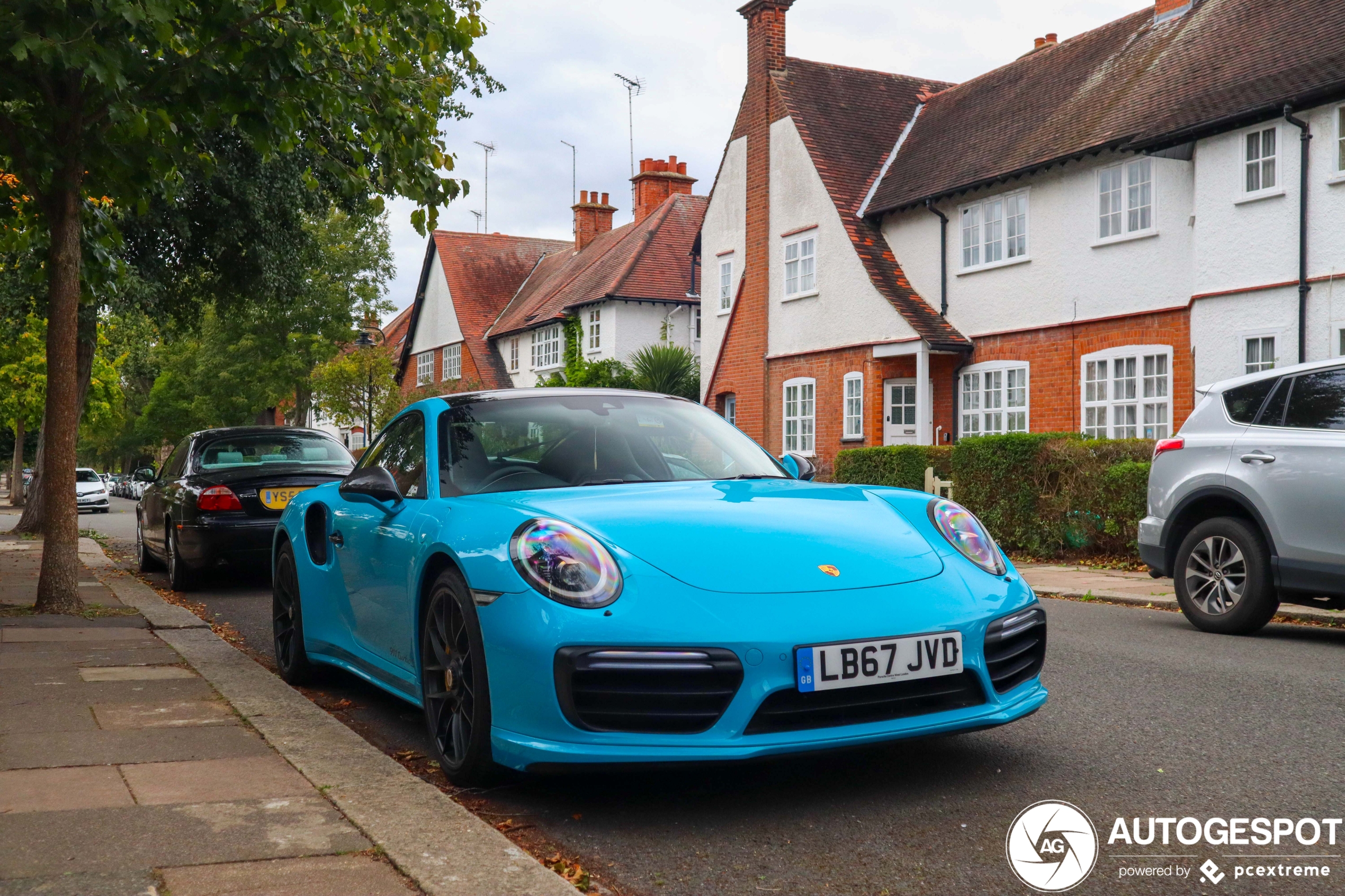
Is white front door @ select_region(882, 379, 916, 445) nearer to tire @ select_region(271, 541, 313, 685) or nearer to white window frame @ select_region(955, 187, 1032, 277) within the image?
white window frame @ select_region(955, 187, 1032, 277)

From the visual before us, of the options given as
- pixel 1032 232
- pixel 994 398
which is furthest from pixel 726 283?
pixel 1032 232

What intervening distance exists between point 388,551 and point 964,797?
2.40 metres

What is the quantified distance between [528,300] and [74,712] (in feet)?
145

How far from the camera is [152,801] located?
403cm

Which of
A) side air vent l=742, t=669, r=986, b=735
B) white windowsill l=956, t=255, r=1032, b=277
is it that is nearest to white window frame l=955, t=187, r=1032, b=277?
white windowsill l=956, t=255, r=1032, b=277

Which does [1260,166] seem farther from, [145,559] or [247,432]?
[145,559]


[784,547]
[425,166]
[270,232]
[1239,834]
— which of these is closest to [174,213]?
[270,232]

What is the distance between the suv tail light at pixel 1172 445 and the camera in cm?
852

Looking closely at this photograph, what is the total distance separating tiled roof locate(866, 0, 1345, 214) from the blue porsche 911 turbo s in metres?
14.4

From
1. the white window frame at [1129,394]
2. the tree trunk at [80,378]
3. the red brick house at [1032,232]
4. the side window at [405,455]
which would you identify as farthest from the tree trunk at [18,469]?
the side window at [405,455]

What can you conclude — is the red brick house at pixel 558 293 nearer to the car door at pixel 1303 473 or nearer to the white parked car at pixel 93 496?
the white parked car at pixel 93 496

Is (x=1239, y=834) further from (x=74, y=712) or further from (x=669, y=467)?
(x=74, y=712)

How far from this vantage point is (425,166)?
9.66 metres

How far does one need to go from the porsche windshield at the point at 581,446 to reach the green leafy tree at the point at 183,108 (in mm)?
3449
